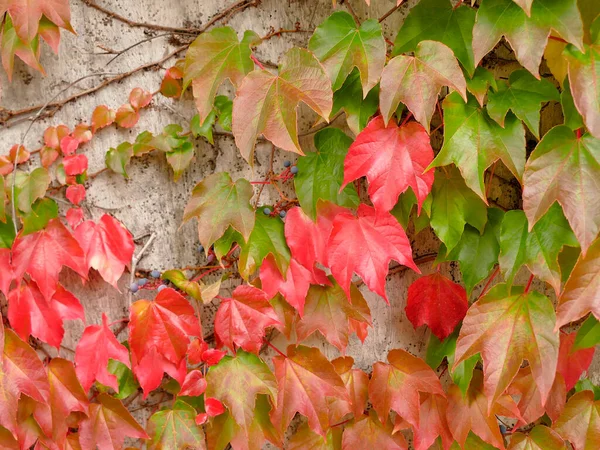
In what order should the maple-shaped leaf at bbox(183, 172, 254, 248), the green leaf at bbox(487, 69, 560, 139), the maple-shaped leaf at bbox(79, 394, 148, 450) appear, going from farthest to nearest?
the maple-shaped leaf at bbox(79, 394, 148, 450) → the maple-shaped leaf at bbox(183, 172, 254, 248) → the green leaf at bbox(487, 69, 560, 139)

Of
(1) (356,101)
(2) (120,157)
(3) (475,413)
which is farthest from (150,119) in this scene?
(3) (475,413)

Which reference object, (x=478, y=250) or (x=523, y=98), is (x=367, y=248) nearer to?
(x=478, y=250)

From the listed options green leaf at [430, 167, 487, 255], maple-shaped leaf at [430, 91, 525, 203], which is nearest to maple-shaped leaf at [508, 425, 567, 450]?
green leaf at [430, 167, 487, 255]

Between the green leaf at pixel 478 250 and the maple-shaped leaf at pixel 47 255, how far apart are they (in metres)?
0.88

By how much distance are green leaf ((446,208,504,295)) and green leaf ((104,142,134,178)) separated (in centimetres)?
81

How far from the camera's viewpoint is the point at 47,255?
1159 millimetres

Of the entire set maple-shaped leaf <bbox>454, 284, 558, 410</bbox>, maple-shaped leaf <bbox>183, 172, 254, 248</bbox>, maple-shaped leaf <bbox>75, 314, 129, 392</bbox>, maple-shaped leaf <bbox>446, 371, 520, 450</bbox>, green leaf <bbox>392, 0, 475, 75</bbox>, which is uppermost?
green leaf <bbox>392, 0, 475, 75</bbox>

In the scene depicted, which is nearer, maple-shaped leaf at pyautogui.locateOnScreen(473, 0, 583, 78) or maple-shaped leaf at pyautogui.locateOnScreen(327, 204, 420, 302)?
maple-shaped leaf at pyautogui.locateOnScreen(473, 0, 583, 78)

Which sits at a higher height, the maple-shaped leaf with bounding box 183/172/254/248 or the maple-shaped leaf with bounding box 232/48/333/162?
the maple-shaped leaf with bounding box 232/48/333/162

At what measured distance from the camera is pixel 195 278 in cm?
127

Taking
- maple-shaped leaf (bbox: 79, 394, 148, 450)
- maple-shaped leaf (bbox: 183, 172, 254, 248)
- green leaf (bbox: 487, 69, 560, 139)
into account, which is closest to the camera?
green leaf (bbox: 487, 69, 560, 139)

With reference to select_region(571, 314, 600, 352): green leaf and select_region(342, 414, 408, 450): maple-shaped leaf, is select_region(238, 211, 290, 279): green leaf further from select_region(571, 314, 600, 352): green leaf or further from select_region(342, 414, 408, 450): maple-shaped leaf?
select_region(571, 314, 600, 352): green leaf

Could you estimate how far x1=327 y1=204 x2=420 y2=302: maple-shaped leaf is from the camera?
41.6 inches

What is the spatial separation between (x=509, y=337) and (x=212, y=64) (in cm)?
85
